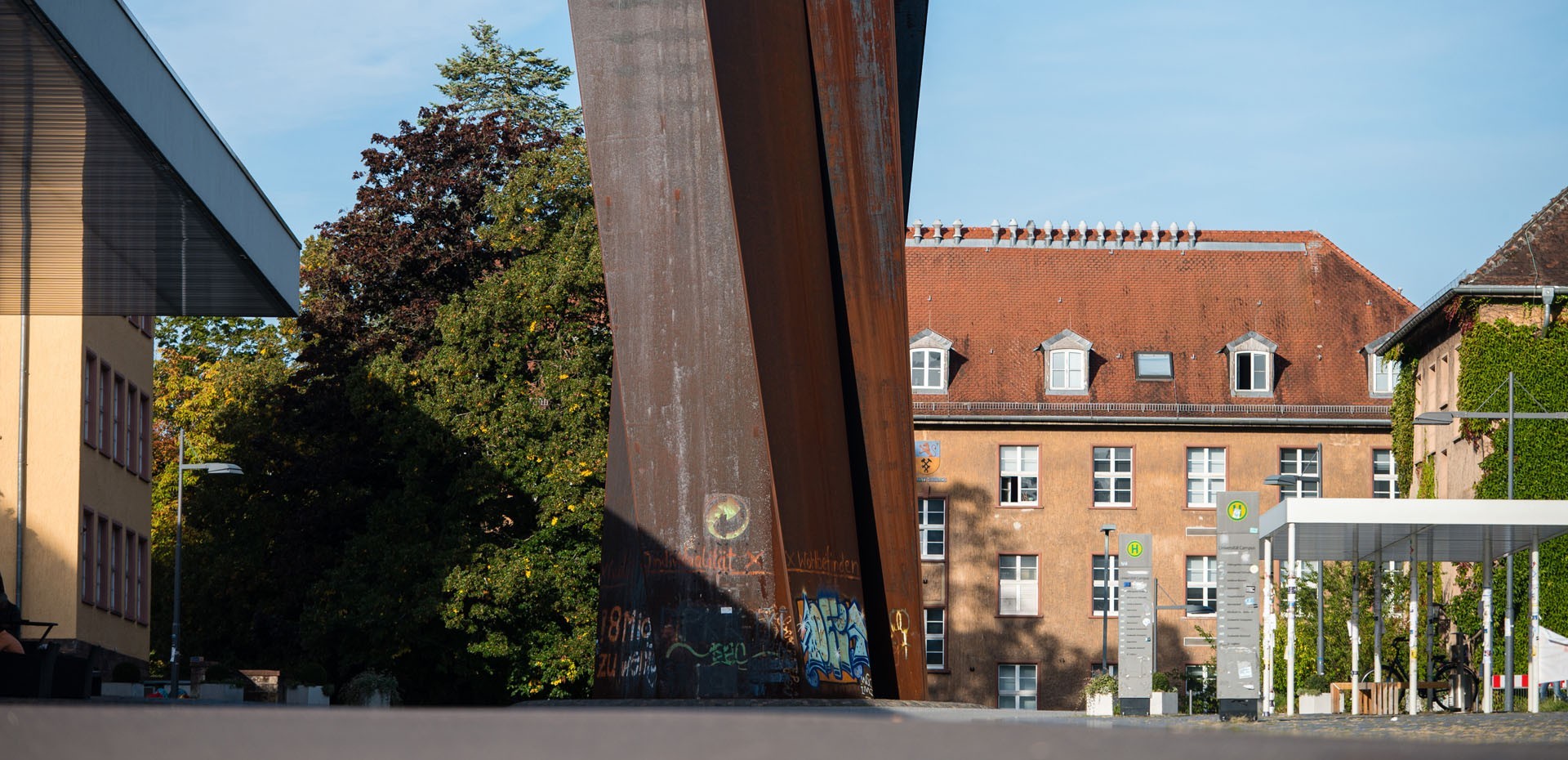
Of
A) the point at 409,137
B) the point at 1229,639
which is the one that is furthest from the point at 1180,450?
the point at 1229,639

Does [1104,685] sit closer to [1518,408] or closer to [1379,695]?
[1379,695]

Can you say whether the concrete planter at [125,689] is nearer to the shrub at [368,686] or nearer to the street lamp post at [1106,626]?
the shrub at [368,686]

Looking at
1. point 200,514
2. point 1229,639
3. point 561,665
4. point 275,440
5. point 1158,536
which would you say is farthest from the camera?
point 1158,536

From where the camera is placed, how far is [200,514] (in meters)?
43.6

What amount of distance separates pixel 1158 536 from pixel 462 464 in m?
24.2

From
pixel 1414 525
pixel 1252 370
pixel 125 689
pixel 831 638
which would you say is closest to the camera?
pixel 831 638

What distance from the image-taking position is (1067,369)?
56.3m

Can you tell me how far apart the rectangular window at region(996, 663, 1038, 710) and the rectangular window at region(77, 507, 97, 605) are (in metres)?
25.3

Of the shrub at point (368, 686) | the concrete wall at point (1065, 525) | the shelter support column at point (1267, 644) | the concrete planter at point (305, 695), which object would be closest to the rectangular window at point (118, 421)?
the shrub at point (368, 686)

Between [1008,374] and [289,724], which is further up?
[1008,374]

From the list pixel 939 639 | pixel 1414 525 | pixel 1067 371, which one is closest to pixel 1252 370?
pixel 1067 371

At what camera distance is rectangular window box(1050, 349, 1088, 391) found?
56.1 m

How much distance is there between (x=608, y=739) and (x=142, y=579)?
4274 cm

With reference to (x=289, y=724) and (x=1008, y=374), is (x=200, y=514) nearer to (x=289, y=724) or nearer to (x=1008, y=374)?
(x=1008, y=374)
